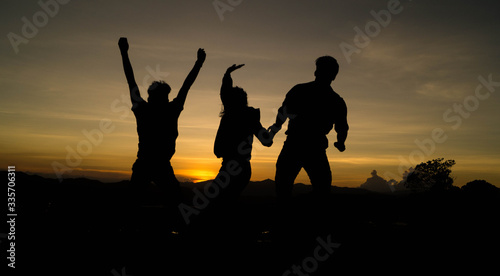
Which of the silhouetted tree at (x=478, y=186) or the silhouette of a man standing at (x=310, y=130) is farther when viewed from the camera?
the silhouetted tree at (x=478, y=186)

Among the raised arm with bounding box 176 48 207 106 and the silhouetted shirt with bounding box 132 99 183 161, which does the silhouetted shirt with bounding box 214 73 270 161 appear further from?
the silhouetted shirt with bounding box 132 99 183 161

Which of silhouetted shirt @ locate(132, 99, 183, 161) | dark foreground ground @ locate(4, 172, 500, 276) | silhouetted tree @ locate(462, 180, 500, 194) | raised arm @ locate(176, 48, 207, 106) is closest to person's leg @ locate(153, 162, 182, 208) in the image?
silhouetted shirt @ locate(132, 99, 183, 161)

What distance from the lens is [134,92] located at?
4434 mm

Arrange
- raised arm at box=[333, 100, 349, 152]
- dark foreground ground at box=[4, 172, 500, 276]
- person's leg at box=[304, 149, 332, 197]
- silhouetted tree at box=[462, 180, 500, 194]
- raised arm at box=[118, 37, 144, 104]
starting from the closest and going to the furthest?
1. dark foreground ground at box=[4, 172, 500, 276]
2. raised arm at box=[118, 37, 144, 104]
3. person's leg at box=[304, 149, 332, 197]
4. raised arm at box=[333, 100, 349, 152]
5. silhouetted tree at box=[462, 180, 500, 194]

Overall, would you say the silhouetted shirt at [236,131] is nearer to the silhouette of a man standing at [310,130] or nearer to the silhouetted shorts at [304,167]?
the silhouette of a man standing at [310,130]

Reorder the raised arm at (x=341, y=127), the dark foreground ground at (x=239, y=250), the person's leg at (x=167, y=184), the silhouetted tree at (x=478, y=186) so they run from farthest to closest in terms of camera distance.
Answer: the silhouetted tree at (x=478, y=186) < the raised arm at (x=341, y=127) < the person's leg at (x=167, y=184) < the dark foreground ground at (x=239, y=250)

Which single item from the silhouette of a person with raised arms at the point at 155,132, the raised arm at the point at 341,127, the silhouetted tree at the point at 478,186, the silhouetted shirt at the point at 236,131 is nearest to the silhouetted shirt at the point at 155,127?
the silhouette of a person with raised arms at the point at 155,132

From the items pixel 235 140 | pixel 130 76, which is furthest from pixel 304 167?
pixel 130 76

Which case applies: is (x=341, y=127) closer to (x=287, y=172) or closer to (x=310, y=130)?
(x=310, y=130)

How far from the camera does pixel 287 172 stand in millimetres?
5133

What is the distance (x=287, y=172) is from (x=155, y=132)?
2047mm

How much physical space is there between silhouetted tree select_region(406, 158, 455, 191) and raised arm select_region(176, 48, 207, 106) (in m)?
55.1

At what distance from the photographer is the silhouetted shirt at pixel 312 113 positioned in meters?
5.14

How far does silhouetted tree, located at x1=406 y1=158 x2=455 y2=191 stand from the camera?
5234 cm
